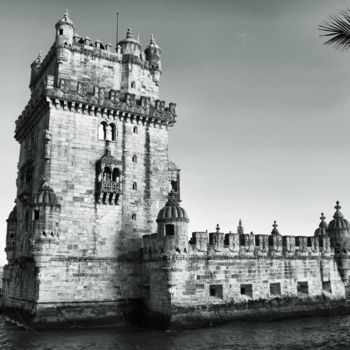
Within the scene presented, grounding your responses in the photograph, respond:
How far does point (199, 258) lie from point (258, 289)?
19.2ft

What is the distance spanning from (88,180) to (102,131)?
4307mm

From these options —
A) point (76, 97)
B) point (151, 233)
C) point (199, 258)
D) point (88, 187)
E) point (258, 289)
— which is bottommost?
point (258, 289)

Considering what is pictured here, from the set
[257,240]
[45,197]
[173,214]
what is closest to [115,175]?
[45,197]

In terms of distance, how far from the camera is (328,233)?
37562 millimetres

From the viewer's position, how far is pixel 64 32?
3306cm

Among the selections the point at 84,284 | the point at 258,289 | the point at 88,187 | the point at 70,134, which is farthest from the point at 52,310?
the point at 258,289

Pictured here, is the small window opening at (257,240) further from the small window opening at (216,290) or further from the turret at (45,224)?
the turret at (45,224)

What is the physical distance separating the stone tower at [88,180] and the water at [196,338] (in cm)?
237

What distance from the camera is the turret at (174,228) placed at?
94.0 ft

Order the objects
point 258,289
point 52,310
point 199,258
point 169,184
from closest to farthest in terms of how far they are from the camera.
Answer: point 52,310, point 199,258, point 258,289, point 169,184

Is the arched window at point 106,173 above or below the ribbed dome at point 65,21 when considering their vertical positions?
below

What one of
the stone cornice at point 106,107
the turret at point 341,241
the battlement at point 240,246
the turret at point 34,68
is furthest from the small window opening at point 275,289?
the turret at point 34,68

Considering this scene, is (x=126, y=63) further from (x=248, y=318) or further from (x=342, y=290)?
(x=342, y=290)

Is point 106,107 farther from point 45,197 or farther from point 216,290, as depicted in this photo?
point 216,290
